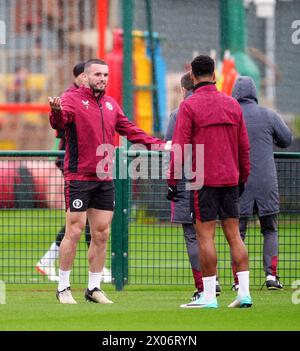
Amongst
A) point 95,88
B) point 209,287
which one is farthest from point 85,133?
point 209,287

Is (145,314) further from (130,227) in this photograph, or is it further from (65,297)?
(130,227)

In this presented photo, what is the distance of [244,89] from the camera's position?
484 inches

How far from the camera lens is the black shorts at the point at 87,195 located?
11.0 meters

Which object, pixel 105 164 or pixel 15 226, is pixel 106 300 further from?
pixel 15 226

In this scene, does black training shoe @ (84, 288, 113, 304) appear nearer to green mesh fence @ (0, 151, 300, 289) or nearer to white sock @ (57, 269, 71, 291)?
white sock @ (57, 269, 71, 291)

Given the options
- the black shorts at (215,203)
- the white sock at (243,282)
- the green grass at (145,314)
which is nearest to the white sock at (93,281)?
the green grass at (145,314)

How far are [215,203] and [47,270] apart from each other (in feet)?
10.9

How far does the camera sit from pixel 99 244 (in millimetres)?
11195

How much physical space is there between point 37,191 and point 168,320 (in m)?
3.88

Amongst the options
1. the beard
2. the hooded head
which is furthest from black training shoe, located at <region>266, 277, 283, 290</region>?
the beard

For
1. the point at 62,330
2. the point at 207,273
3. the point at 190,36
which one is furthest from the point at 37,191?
the point at 190,36
